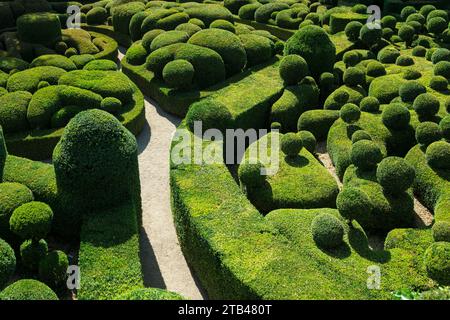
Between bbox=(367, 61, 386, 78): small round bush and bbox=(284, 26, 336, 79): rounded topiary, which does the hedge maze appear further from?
bbox=(367, 61, 386, 78): small round bush

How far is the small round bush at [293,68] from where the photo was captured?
24.0 m

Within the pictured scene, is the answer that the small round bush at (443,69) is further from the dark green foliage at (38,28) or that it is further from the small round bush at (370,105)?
the dark green foliage at (38,28)

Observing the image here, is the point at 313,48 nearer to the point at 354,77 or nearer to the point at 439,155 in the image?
the point at 354,77

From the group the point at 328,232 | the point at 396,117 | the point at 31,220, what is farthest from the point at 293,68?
the point at 31,220

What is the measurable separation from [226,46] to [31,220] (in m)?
16.6

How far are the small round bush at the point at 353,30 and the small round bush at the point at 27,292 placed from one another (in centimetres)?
2609

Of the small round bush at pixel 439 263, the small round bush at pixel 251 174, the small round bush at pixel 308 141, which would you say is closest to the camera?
the small round bush at pixel 439 263

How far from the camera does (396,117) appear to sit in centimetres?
1939

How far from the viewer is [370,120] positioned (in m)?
20.5

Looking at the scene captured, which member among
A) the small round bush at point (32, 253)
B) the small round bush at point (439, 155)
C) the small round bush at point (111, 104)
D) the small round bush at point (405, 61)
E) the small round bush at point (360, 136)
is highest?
the small round bush at point (439, 155)

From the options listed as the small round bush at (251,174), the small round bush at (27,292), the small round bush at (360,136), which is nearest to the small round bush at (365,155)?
the small round bush at (360,136)

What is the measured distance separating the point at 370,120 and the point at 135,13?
71.7 feet
